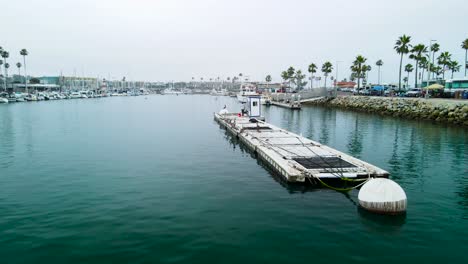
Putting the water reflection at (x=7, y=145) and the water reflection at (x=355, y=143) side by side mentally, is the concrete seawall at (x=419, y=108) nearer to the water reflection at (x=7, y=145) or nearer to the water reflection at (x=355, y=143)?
the water reflection at (x=355, y=143)

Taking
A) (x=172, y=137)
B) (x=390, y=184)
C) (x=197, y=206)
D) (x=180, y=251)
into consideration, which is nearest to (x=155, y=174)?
(x=197, y=206)

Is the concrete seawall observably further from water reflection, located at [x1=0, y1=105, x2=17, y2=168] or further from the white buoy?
water reflection, located at [x1=0, y1=105, x2=17, y2=168]

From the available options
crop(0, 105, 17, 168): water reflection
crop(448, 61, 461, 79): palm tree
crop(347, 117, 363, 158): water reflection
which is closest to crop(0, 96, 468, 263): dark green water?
crop(0, 105, 17, 168): water reflection

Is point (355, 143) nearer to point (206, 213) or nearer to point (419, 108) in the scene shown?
point (206, 213)

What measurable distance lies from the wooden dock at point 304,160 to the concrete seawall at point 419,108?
88.9 ft

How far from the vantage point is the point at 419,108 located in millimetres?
53000

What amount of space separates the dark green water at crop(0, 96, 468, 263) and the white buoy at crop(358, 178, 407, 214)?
15.6 inches

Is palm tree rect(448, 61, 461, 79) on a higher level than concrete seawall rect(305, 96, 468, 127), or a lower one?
higher

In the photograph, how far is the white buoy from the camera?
1304 cm

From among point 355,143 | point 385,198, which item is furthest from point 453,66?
point 385,198

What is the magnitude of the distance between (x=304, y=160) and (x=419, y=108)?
41.1 m

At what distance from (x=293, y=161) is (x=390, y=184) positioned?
695cm

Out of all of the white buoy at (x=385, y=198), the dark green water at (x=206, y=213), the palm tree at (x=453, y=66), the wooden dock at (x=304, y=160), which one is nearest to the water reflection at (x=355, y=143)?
the dark green water at (x=206, y=213)

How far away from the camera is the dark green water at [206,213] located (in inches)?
411
